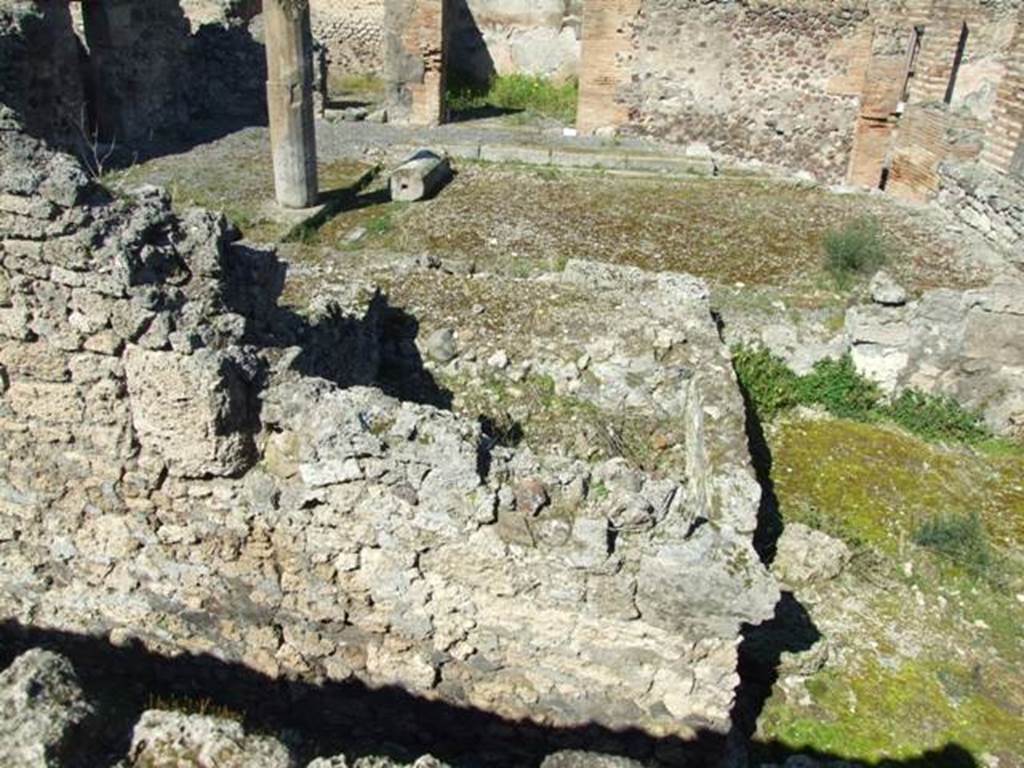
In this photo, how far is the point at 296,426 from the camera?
412cm

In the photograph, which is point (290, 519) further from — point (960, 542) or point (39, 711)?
point (960, 542)

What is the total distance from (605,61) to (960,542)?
11159mm

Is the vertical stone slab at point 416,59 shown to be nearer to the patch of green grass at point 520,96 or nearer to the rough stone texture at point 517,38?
the patch of green grass at point 520,96

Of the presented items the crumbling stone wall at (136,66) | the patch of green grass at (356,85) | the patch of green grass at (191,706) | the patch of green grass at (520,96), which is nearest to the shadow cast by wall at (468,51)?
the patch of green grass at (520,96)

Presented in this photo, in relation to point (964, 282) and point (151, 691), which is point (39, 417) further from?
point (964, 282)

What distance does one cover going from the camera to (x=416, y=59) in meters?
15.7

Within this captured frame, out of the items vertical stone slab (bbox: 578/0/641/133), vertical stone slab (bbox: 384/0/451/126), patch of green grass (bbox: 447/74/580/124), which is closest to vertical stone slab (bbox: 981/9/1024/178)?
vertical stone slab (bbox: 578/0/641/133)

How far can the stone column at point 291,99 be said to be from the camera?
11109 millimetres

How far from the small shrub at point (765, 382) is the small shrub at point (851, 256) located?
1.72m

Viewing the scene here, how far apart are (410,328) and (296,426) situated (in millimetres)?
2778

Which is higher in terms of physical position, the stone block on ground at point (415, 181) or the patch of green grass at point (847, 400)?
the stone block on ground at point (415, 181)

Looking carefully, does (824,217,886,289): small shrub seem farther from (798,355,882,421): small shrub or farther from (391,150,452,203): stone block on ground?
(391,150,452,203): stone block on ground

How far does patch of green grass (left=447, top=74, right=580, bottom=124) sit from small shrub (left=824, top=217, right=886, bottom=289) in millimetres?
7956

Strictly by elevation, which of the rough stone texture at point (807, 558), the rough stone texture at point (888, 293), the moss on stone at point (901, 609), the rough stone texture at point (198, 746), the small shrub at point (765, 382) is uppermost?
the rough stone texture at point (198, 746)
